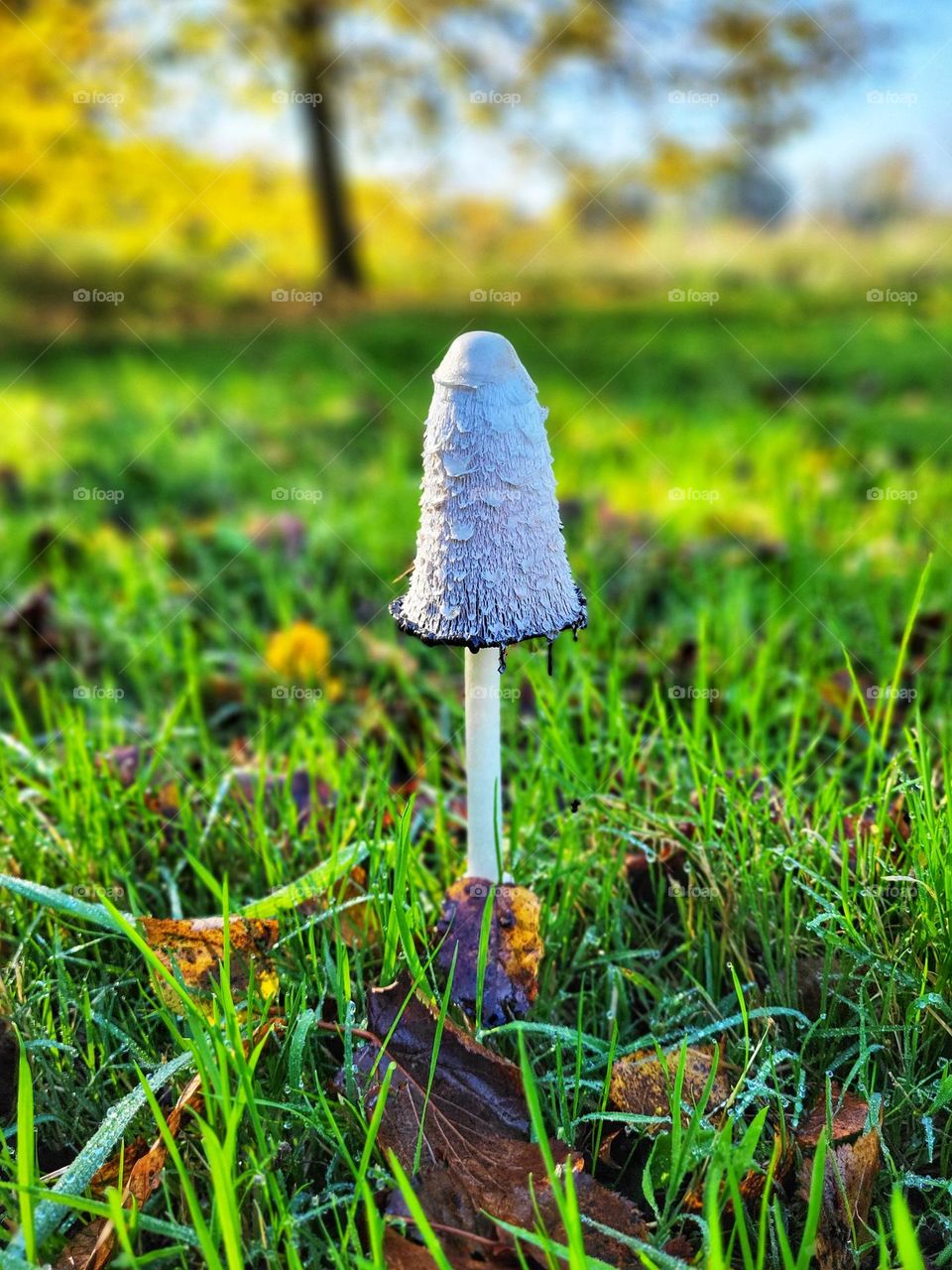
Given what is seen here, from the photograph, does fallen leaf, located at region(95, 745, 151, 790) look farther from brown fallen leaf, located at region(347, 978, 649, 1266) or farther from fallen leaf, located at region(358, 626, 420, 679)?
brown fallen leaf, located at region(347, 978, 649, 1266)

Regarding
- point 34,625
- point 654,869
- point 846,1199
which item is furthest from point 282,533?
A: point 846,1199

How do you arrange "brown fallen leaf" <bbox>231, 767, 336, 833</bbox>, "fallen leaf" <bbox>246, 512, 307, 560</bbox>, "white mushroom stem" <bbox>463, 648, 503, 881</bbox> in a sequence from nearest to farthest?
"white mushroom stem" <bbox>463, 648, 503, 881</bbox> < "brown fallen leaf" <bbox>231, 767, 336, 833</bbox> < "fallen leaf" <bbox>246, 512, 307, 560</bbox>

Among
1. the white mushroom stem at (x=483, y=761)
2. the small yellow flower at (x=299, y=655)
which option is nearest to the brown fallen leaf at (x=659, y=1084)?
the white mushroom stem at (x=483, y=761)

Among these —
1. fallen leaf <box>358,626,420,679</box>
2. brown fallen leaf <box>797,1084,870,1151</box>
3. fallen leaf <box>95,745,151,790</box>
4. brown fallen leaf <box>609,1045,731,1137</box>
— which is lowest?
brown fallen leaf <box>797,1084,870,1151</box>

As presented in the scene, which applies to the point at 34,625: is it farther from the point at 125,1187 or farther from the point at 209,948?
the point at 125,1187

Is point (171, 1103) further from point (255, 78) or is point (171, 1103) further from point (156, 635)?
point (255, 78)

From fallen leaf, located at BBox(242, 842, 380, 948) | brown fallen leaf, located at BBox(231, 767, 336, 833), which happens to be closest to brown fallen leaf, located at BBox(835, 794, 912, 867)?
fallen leaf, located at BBox(242, 842, 380, 948)
